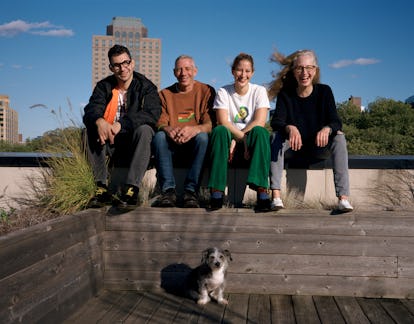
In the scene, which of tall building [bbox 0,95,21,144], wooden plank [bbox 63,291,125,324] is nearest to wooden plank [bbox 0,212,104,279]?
wooden plank [bbox 63,291,125,324]

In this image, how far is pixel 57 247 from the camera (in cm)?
270

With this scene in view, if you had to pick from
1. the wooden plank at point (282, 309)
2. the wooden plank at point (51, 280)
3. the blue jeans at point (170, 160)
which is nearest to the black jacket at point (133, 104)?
the blue jeans at point (170, 160)

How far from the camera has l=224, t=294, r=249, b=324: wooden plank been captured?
284 centimetres

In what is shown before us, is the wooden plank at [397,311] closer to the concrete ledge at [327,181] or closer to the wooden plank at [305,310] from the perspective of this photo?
the wooden plank at [305,310]

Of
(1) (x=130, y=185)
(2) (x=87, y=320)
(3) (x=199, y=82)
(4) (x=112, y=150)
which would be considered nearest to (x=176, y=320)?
(2) (x=87, y=320)

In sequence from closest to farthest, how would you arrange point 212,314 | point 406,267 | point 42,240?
point 42,240 → point 212,314 → point 406,267

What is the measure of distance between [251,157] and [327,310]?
1211mm

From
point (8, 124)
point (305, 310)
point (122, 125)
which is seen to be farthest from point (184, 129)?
point (8, 124)

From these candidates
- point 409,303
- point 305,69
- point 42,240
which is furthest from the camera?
point 305,69

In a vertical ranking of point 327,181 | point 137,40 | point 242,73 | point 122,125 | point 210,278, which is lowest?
point 210,278

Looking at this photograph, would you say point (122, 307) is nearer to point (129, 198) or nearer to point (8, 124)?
point (129, 198)

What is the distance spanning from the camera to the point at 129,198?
11.1 feet

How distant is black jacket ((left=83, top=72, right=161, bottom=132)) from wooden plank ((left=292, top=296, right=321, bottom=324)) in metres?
1.78

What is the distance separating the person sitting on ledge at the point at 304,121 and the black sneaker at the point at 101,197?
51.0 inches
